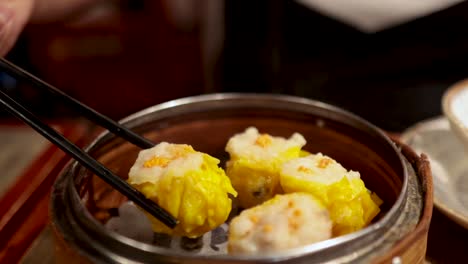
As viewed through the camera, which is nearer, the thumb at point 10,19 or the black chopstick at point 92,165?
the black chopstick at point 92,165

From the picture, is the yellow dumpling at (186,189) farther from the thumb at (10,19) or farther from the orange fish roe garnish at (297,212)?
the thumb at (10,19)

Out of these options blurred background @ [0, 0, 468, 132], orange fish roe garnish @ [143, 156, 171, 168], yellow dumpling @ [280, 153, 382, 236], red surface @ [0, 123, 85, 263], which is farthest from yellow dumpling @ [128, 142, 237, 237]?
blurred background @ [0, 0, 468, 132]

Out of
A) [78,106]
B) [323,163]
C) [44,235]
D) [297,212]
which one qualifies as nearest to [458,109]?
[323,163]

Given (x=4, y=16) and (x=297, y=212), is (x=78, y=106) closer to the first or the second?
(x=4, y=16)

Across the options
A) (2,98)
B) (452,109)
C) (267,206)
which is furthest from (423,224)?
(2,98)

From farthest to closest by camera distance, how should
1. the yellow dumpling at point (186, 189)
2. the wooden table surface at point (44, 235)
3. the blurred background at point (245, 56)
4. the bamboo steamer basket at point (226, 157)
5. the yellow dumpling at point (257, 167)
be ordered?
the blurred background at point (245, 56)
the wooden table surface at point (44, 235)
the yellow dumpling at point (257, 167)
the yellow dumpling at point (186, 189)
the bamboo steamer basket at point (226, 157)

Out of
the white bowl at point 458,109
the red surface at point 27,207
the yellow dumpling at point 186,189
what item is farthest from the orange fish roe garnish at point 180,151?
the white bowl at point 458,109

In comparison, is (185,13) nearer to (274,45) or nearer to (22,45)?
(22,45)
